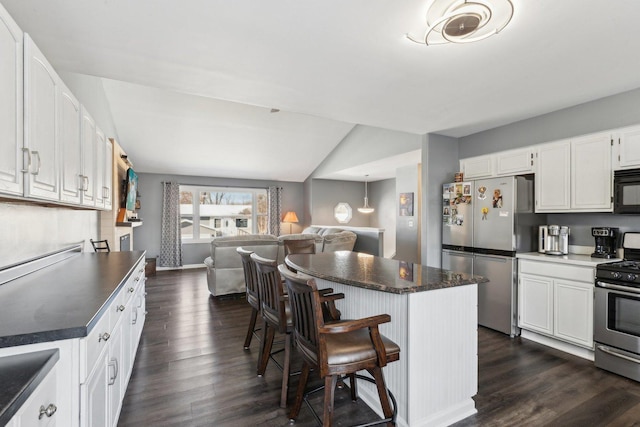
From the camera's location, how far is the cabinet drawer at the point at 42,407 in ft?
2.64

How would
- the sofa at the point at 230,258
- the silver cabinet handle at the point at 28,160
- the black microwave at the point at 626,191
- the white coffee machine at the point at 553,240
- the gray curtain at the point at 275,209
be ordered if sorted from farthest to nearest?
1. the gray curtain at the point at 275,209
2. the sofa at the point at 230,258
3. the white coffee machine at the point at 553,240
4. the black microwave at the point at 626,191
5. the silver cabinet handle at the point at 28,160

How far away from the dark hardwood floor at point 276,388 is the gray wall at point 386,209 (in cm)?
484

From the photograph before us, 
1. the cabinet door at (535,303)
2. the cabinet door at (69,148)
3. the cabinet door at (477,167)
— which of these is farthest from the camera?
the cabinet door at (477,167)

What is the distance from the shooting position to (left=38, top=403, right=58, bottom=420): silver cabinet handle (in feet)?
3.00

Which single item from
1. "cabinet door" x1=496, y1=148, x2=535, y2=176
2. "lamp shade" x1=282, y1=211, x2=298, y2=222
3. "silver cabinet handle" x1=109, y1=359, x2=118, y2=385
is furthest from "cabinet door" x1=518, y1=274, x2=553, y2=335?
"lamp shade" x1=282, y1=211, x2=298, y2=222

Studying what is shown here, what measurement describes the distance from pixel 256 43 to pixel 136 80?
131cm

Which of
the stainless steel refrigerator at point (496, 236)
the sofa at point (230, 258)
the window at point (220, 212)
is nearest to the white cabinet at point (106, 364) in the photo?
the sofa at point (230, 258)

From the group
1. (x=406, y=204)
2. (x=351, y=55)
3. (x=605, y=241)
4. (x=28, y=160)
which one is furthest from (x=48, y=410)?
(x=406, y=204)

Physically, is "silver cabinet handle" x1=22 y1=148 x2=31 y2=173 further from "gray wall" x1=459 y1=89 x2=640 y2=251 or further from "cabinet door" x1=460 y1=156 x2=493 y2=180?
"gray wall" x1=459 y1=89 x2=640 y2=251

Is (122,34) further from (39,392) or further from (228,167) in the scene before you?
(228,167)

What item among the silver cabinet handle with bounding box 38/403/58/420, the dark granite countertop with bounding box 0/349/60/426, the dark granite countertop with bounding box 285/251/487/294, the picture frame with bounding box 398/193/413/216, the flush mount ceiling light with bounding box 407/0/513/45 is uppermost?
the flush mount ceiling light with bounding box 407/0/513/45

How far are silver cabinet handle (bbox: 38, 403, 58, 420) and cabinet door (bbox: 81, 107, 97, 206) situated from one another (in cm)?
179

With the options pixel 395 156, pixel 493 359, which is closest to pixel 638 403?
pixel 493 359

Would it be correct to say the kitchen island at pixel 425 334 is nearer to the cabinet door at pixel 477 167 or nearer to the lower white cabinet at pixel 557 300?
the lower white cabinet at pixel 557 300
